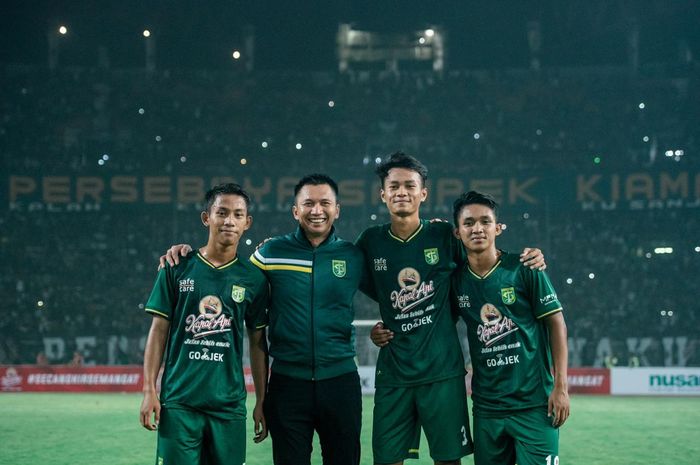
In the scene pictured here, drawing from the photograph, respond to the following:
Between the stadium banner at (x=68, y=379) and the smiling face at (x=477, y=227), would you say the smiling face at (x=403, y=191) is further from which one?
the stadium banner at (x=68, y=379)

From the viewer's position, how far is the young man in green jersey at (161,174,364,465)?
4551mm

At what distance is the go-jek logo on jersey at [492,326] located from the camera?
15.5 feet

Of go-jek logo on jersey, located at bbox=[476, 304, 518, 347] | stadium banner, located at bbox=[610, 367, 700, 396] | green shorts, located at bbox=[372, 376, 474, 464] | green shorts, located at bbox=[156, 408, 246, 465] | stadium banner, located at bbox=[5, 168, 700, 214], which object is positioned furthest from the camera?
stadium banner, located at bbox=[5, 168, 700, 214]

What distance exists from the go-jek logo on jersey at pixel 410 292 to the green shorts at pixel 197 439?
1.31 meters

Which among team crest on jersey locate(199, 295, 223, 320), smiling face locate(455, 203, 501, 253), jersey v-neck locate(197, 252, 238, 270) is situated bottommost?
team crest on jersey locate(199, 295, 223, 320)

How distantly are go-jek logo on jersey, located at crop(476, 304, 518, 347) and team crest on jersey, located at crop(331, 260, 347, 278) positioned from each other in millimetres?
926

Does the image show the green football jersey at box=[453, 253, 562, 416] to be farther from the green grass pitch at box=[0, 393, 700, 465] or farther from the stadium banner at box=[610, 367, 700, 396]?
the stadium banner at box=[610, 367, 700, 396]

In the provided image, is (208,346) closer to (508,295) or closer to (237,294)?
(237,294)

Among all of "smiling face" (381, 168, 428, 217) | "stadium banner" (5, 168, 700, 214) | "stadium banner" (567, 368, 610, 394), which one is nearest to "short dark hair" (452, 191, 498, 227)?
"smiling face" (381, 168, 428, 217)

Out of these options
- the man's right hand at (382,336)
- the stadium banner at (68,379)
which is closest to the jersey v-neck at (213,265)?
the man's right hand at (382,336)

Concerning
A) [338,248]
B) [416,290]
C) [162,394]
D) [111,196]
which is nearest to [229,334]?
[162,394]

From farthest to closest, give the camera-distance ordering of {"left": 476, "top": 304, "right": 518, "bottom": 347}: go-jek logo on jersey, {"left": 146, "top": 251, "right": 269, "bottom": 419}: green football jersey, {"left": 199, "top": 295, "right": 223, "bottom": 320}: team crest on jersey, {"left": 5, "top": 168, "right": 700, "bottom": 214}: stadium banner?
{"left": 5, "top": 168, "right": 700, "bottom": 214}: stadium banner < {"left": 476, "top": 304, "right": 518, "bottom": 347}: go-jek logo on jersey < {"left": 199, "top": 295, "right": 223, "bottom": 320}: team crest on jersey < {"left": 146, "top": 251, "right": 269, "bottom": 419}: green football jersey

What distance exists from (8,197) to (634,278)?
27.2 metres

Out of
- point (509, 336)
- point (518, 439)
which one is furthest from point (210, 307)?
point (518, 439)
